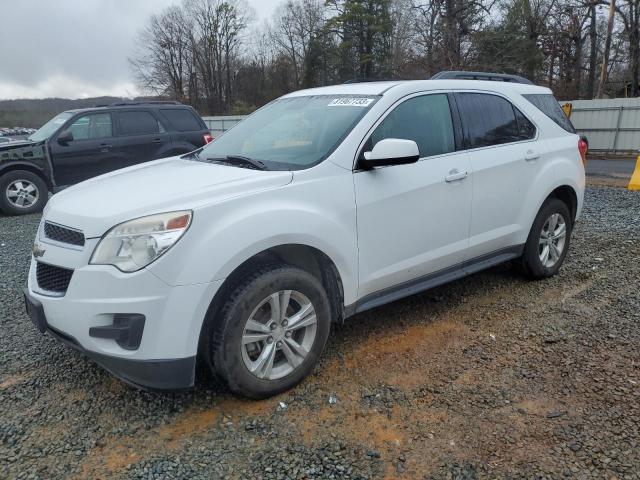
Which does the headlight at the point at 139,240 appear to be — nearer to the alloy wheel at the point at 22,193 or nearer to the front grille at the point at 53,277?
the front grille at the point at 53,277

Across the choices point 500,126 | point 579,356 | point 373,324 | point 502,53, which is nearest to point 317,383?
point 373,324

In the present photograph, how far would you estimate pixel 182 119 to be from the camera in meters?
9.99

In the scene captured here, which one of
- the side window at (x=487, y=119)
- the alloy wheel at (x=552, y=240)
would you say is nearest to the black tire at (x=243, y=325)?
the side window at (x=487, y=119)

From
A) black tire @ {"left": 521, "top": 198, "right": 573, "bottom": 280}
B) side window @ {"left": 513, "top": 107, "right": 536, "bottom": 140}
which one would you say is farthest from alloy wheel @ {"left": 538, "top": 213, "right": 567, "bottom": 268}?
side window @ {"left": 513, "top": 107, "right": 536, "bottom": 140}

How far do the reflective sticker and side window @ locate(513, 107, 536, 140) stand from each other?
1612mm

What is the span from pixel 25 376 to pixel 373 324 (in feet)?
7.87

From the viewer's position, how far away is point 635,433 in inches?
101

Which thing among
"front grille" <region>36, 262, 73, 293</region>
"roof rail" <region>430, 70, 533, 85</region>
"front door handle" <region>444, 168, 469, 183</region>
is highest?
"roof rail" <region>430, 70, 533, 85</region>

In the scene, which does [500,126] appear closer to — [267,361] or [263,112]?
[263,112]

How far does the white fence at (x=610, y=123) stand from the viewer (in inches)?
789

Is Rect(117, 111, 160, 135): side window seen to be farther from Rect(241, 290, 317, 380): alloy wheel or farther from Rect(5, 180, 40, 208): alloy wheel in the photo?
Answer: Rect(241, 290, 317, 380): alloy wheel

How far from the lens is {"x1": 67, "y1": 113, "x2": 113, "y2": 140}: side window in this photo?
917 centimetres

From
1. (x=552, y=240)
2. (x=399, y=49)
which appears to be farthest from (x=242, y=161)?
(x=399, y=49)

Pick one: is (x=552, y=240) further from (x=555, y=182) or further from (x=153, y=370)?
(x=153, y=370)
